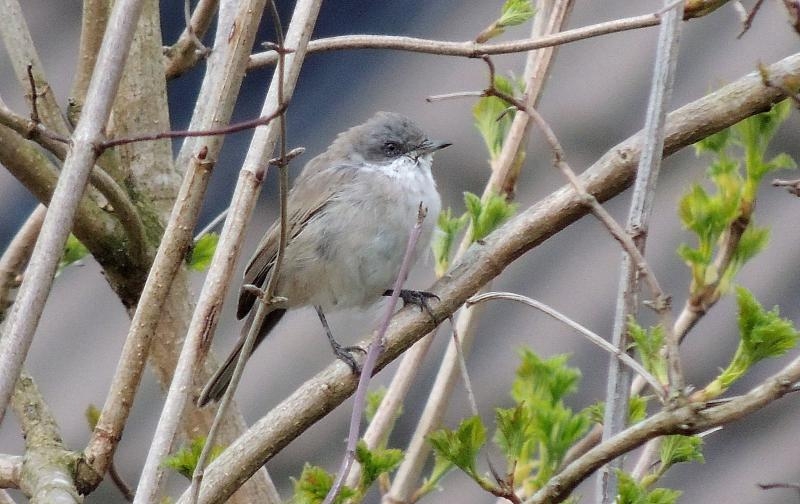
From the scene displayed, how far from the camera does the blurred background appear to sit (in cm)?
394

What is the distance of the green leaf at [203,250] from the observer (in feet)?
8.32

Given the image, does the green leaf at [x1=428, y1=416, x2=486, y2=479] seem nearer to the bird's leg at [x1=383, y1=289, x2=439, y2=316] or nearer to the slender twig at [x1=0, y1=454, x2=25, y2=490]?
the bird's leg at [x1=383, y1=289, x2=439, y2=316]

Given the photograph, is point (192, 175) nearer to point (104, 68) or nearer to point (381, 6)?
point (104, 68)

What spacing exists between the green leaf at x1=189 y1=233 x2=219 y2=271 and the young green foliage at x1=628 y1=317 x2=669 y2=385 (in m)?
1.00

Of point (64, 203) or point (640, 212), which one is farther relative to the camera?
point (640, 212)

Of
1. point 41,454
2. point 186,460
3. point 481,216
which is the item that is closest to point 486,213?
point 481,216

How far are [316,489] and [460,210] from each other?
2.39 m

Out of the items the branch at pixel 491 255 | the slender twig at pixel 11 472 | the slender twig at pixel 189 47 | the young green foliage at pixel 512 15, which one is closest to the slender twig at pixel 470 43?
the young green foliage at pixel 512 15

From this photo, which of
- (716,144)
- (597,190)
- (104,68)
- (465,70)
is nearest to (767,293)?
(465,70)

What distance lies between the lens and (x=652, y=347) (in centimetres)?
186

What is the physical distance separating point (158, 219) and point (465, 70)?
6.39ft

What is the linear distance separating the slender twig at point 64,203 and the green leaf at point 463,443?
72cm

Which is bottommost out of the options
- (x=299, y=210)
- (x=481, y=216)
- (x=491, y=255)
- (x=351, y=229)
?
(x=491, y=255)

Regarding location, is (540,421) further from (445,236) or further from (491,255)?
(445,236)
